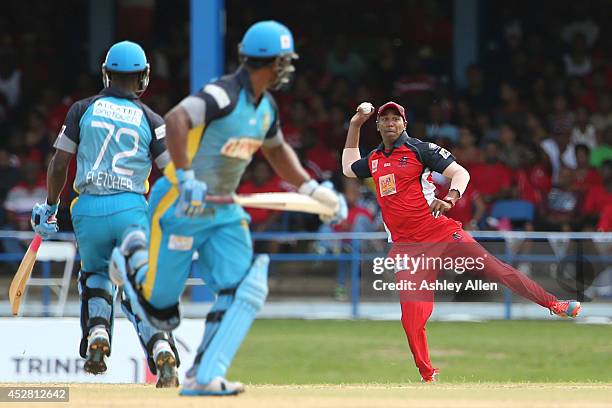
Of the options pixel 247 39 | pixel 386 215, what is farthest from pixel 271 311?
pixel 247 39

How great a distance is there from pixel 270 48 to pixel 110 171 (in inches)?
84.5

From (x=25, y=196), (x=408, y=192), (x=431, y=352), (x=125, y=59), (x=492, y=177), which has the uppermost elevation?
(x=125, y=59)

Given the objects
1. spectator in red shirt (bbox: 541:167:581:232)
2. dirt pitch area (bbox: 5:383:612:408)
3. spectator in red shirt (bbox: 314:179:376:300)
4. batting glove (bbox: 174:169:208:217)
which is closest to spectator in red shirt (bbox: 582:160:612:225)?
spectator in red shirt (bbox: 541:167:581:232)

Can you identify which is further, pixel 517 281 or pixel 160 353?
pixel 517 281

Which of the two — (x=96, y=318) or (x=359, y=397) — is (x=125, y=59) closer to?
(x=96, y=318)

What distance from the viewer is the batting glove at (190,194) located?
288 inches

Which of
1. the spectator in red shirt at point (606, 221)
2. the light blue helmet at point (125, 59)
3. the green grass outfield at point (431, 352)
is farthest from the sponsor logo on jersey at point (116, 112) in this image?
the spectator in red shirt at point (606, 221)

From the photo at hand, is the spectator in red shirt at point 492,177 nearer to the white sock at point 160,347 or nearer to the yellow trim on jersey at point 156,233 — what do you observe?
the white sock at point 160,347

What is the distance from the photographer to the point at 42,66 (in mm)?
21609

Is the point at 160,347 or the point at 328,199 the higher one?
the point at 328,199

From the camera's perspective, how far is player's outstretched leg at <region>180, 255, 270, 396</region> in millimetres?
7641

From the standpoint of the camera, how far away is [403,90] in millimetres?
19969

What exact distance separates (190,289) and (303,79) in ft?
13.7

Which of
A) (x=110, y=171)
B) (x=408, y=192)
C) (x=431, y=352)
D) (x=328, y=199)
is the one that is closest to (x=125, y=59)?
(x=110, y=171)
